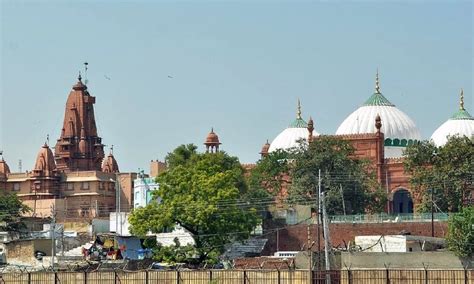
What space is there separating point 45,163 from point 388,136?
23576 millimetres

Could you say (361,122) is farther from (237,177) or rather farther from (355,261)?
(355,261)

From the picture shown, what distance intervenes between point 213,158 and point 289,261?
1808 centimetres

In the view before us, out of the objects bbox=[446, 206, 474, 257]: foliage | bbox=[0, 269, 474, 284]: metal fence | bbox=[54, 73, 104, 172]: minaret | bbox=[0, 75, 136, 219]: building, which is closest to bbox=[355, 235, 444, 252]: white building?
bbox=[446, 206, 474, 257]: foliage

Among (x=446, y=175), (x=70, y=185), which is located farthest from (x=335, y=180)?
(x=70, y=185)

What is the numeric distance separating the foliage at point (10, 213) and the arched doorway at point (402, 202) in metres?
20.0

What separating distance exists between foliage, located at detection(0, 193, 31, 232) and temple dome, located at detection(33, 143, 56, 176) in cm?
1301

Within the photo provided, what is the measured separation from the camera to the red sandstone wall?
5891 cm

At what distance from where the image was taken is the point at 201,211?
54000 millimetres

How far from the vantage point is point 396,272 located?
37.2m

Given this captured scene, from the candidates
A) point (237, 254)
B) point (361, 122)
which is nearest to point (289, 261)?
point (237, 254)

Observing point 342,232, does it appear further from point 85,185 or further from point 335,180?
point 85,185

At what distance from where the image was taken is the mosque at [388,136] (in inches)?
2827

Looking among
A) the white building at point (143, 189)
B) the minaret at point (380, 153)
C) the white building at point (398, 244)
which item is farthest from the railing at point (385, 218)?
the white building at point (143, 189)

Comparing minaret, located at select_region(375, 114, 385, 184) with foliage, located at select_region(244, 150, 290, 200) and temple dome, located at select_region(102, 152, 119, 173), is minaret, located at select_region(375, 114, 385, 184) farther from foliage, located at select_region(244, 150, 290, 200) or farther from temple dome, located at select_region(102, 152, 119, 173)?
temple dome, located at select_region(102, 152, 119, 173)
